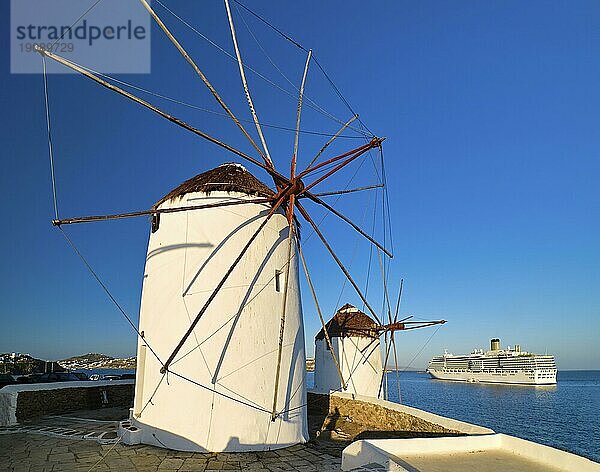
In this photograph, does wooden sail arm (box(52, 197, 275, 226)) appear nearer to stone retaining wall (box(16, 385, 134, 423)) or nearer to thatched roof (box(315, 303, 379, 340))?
stone retaining wall (box(16, 385, 134, 423))

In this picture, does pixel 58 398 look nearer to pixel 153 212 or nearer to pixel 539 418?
pixel 153 212

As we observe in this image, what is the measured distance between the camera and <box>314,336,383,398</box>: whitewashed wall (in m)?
21.0

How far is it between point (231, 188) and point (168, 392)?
4188mm

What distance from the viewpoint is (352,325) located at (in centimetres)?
2164

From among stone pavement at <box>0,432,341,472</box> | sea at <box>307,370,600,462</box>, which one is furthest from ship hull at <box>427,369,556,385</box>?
stone pavement at <box>0,432,341,472</box>

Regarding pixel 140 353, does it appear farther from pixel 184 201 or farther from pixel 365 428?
pixel 365 428

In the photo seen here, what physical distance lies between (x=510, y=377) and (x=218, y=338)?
75.8m

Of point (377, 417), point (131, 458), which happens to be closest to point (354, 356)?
point (377, 417)

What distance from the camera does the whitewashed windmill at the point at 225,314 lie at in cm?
883

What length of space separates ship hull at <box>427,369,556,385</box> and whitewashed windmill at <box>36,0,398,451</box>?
236 ft

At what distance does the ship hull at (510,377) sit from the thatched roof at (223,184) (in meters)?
73.4

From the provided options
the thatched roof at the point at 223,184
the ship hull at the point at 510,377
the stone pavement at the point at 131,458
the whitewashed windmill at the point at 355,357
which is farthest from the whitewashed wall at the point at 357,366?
the ship hull at the point at 510,377

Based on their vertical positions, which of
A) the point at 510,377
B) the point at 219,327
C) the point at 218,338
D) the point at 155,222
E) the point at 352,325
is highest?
the point at 155,222

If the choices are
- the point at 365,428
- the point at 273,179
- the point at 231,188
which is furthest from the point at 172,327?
the point at 365,428
